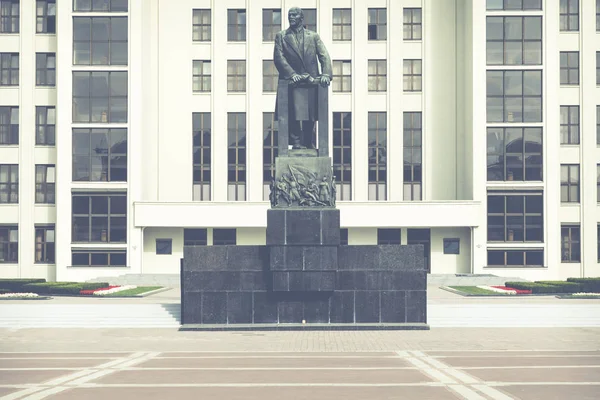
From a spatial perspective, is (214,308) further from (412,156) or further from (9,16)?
(9,16)

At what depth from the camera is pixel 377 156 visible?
5759 centimetres

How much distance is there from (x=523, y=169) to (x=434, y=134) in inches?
263

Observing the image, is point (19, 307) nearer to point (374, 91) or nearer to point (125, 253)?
point (125, 253)

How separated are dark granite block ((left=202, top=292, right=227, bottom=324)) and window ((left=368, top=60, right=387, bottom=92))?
34.4 m

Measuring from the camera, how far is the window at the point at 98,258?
5462 cm

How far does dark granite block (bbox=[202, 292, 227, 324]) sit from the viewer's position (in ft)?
86.0

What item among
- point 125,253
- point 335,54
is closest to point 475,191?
point 335,54

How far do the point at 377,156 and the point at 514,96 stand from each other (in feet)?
32.8

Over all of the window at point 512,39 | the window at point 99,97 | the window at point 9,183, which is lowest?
the window at point 9,183

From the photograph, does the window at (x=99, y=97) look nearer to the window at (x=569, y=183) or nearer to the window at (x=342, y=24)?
the window at (x=342, y=24)

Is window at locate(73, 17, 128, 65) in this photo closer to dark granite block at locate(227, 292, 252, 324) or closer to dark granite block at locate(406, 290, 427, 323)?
dark granite block at locate(227, 292, 252, 324)

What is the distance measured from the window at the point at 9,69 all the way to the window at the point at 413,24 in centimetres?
2723

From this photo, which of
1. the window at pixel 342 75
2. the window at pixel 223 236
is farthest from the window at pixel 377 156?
the window at pixel 223 236

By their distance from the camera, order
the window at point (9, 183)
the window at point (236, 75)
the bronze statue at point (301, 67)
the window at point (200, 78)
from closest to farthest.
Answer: the bronze statue at point (301, 67) → the window at point (9, 183) → the window at point (236, 75) → the window at point (200, 78)
